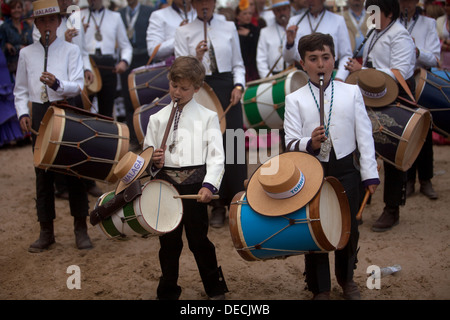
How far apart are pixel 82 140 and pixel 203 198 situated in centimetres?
152

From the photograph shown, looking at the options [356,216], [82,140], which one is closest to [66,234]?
[82,140]

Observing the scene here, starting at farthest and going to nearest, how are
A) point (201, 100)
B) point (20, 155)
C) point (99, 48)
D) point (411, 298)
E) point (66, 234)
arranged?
point (20, 155), point (99, 48), point (66, 234), point (201, 100), point (411, 298)

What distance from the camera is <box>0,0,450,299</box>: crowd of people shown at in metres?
3.89

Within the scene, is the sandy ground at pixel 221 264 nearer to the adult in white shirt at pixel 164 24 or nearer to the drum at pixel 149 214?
the drum at pixel 149 214

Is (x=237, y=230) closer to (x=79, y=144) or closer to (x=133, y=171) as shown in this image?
(x=133, y=171)

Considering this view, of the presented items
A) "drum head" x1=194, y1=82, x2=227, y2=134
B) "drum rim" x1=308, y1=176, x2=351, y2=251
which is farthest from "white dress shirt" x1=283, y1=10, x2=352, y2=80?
"drum rim" x1=308, y1=176, x2=351, y2=251

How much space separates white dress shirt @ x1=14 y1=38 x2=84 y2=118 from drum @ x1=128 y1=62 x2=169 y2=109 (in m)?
0.76

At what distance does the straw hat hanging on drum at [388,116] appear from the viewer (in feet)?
16.0

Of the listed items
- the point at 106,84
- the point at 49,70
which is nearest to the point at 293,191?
the point at 49,70

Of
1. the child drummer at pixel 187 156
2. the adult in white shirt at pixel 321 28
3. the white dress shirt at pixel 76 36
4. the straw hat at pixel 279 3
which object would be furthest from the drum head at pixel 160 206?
the straw hat at pixel 279 3

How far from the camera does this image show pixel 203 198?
3.75m

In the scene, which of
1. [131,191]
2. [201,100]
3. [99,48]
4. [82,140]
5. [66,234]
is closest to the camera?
[131,191]

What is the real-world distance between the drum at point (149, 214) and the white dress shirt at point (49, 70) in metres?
1.70

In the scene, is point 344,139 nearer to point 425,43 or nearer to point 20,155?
point 425,43
